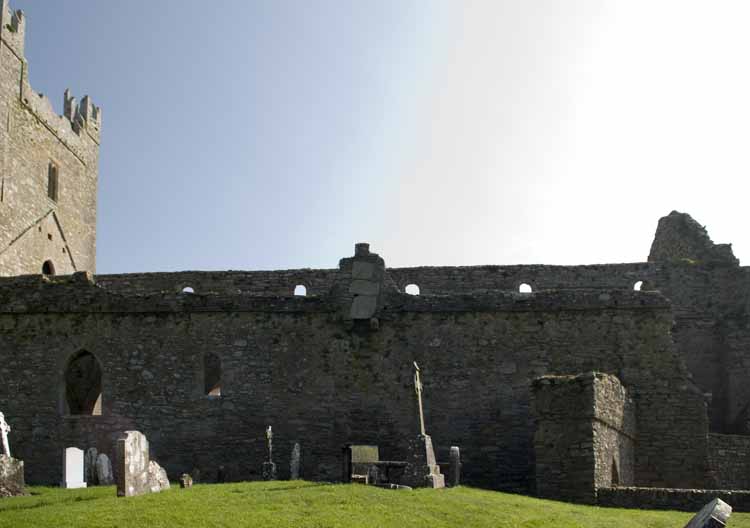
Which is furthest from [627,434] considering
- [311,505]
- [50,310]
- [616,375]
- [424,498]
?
[50,310]

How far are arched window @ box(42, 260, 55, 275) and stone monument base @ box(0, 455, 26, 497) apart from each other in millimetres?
17217

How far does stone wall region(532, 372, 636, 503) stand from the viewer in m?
18.9

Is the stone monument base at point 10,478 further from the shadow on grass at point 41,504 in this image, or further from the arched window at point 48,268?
the arched window at point 48,268

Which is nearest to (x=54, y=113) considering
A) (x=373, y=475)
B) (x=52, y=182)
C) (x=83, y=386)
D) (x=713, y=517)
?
(x=52, y=182)

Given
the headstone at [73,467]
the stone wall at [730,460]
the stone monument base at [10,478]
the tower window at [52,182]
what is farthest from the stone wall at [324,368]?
the tower window at [52,182]

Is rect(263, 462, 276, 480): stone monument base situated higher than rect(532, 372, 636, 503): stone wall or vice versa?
rect(532, 372, 636, 503): stone wall

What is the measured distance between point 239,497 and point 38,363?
1075 centimetres

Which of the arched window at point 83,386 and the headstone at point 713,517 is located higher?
the arched window at point 83,386

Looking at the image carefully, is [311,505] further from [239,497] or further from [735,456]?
[735,456]

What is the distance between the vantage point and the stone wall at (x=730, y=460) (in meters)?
24.0

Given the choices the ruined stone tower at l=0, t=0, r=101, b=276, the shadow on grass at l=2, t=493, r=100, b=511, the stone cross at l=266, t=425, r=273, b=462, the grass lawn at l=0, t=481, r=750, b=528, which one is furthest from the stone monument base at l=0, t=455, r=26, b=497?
the ruined stone tower at l=0, t=0, r=101, b=276

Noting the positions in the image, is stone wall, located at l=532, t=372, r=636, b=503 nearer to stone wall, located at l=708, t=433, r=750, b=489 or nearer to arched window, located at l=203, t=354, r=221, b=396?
stone wall, located at l=708, t=433, r=750, b=489

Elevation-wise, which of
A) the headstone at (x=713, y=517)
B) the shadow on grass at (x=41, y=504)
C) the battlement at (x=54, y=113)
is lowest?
the shadow on grass at (x=41, y=504)

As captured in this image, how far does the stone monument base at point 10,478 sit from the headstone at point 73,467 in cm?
369
